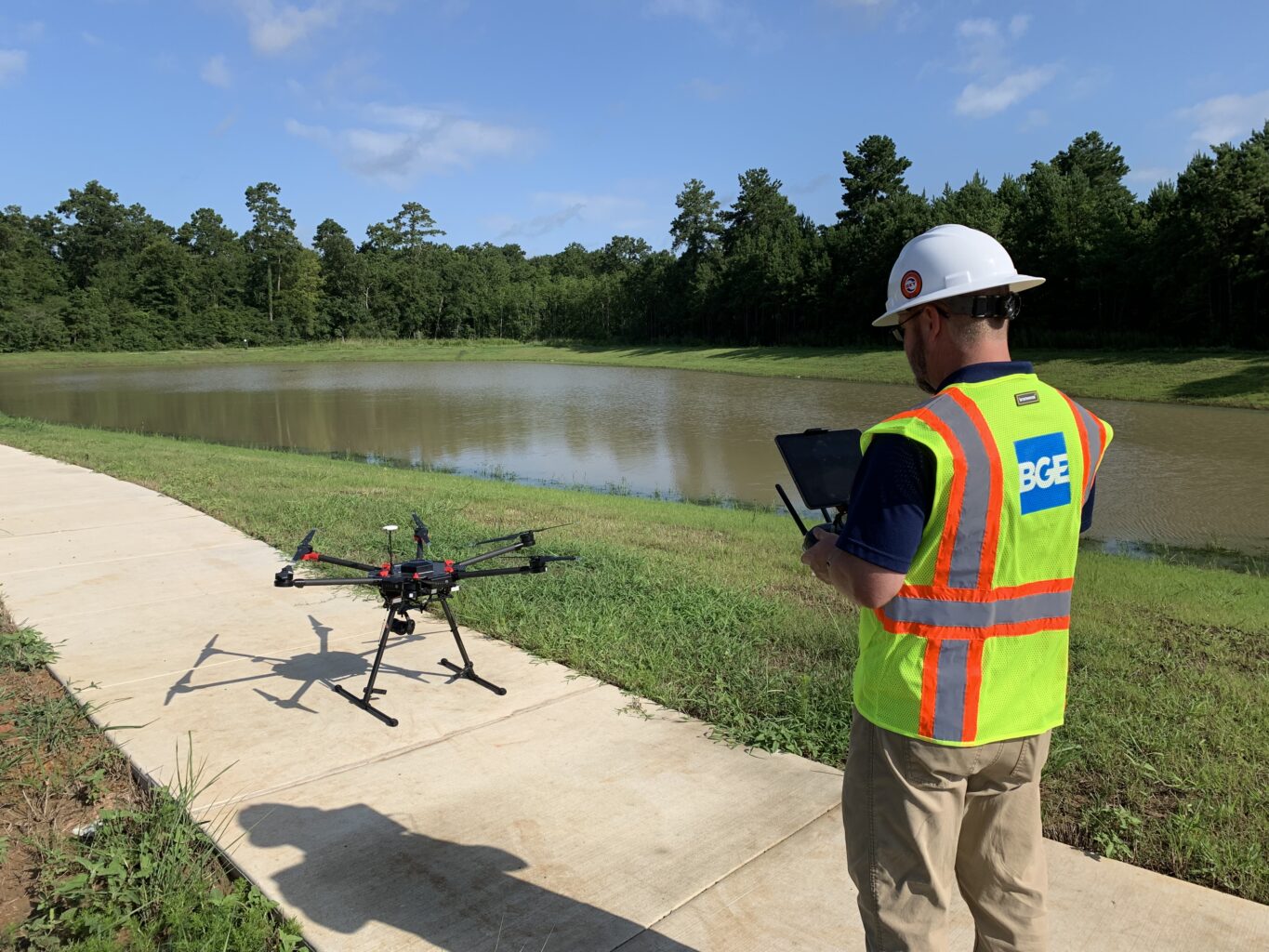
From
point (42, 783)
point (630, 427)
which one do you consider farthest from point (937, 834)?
point (630, 427)

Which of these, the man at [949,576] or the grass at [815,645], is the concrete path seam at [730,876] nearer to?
the grass at [815,645]

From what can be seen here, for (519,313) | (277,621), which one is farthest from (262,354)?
(277,621)

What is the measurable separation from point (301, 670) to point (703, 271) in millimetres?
78465

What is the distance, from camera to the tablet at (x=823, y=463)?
7.86ft

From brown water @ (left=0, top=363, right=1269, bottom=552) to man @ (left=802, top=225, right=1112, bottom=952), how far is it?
10.9 metres

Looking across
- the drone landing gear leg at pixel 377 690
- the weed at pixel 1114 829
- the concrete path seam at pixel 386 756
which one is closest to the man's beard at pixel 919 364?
the weed at pixel 1114 829

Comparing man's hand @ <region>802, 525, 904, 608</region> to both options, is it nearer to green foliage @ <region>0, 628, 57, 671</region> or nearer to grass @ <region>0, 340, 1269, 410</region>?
green foliage @ <region>0, 628, 57, 671</region>

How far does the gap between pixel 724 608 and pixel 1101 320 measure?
1822 inches

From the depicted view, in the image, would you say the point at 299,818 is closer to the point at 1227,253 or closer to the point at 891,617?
the point at 891,617

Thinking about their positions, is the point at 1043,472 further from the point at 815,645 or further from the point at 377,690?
the point at 377,690

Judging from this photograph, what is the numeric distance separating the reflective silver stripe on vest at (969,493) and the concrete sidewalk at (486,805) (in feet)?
4.80

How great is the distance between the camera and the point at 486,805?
11.6 feet

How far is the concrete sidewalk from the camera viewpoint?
110 inches

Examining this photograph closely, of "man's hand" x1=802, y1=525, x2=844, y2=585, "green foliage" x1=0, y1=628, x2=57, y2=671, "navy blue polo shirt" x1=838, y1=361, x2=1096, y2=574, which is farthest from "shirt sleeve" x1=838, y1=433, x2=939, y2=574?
"green foliage" x1=0, y1=628, x2=57, y2=671
